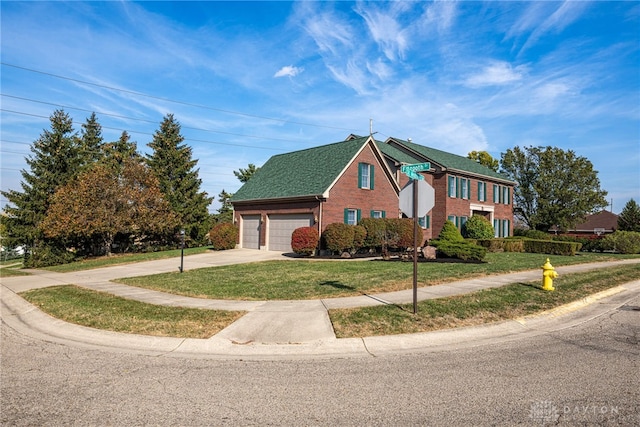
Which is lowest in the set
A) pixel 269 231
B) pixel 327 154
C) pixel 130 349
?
pixel 130 349

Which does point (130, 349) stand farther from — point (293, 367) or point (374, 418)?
point (374, 418)

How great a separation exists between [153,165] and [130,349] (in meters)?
32.0

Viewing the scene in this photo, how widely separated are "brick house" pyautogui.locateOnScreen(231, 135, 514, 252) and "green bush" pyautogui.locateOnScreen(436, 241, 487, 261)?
6.50 m

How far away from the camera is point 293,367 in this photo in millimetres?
5305

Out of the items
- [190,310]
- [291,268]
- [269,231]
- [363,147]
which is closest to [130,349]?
[190,310]

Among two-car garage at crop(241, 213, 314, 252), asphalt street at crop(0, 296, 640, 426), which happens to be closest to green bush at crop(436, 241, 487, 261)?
two-car garage at crop(241, 213, 314, 252)

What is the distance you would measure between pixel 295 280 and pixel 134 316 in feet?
17.3

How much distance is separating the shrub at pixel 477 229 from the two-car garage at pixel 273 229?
15.4 m

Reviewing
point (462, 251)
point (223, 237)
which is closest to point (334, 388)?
point (462, 251)

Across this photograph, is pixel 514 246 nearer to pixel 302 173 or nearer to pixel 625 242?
pixel 625 242

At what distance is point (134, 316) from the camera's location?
7.77 m

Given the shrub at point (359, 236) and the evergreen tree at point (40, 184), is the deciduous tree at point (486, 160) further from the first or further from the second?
the evergreen tree at point (40, 184)

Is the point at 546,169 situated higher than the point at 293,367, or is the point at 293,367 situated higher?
the point at 546,169

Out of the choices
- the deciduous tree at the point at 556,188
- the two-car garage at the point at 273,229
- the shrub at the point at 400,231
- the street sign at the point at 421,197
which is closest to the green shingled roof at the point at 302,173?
the two-car garage at the point at 273,229
